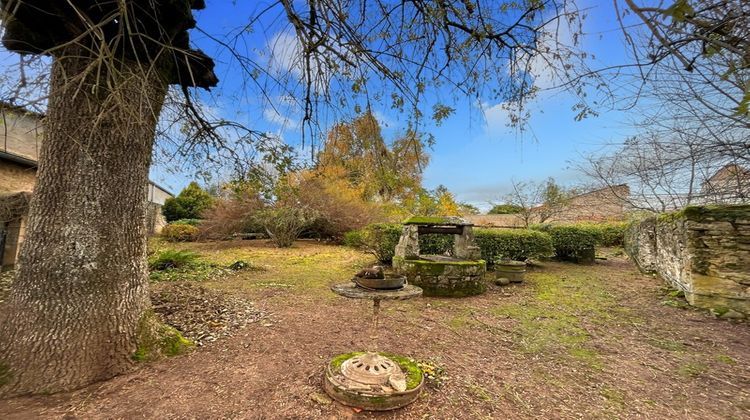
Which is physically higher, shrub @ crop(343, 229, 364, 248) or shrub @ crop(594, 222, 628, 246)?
shrub @ crop(594, 222, 628, 246)

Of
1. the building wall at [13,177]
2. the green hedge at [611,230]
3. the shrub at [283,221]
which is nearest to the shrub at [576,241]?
the green hedge at [611,230]

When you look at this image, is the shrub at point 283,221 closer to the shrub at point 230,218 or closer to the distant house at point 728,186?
the shrub at point 230,218

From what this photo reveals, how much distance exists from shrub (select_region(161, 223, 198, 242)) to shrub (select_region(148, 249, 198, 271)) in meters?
6.80

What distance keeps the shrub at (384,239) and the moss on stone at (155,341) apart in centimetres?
571

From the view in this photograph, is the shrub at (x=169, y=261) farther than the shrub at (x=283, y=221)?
No

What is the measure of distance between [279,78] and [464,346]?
134 inches

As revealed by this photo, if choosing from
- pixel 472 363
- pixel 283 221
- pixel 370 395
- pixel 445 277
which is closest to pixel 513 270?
pixel 445 277

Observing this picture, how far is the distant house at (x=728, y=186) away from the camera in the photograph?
4523 mm

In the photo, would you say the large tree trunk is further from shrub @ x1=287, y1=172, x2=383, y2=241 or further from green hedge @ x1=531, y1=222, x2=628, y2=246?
green hedge @ x1=531, y1=222, x2=628, y2=246

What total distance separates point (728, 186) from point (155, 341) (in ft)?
25.9

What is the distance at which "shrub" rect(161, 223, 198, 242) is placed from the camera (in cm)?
1341

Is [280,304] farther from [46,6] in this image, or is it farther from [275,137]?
[46,6]

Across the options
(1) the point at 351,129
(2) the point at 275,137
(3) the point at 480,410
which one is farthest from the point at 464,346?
(2) the point at 275,137

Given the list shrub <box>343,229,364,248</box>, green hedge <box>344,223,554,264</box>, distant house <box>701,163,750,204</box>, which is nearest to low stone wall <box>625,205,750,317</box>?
distant house <box>701,163,750,204</box>
